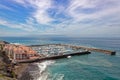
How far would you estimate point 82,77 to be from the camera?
34094 millimetres

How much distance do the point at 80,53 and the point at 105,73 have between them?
35.0m

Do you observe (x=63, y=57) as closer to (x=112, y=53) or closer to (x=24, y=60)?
(x=24, y=60)

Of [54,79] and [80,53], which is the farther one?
[80,53]

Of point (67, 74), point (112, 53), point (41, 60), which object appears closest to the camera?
point (67, 74)

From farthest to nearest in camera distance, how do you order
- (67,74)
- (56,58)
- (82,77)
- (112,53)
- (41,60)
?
(112,53) → (56,58) → (41,60) → (67,74) → (82,77)

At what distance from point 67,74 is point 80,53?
37017 mm

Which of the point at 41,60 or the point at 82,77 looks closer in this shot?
the point at 82,77

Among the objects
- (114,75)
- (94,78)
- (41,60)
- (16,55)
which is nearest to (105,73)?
(114,75)

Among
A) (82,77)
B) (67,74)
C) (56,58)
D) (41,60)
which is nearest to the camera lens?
(82,77)

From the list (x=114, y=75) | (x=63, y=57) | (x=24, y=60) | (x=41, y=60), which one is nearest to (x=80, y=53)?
(x=63, y=57)

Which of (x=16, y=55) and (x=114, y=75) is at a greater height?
(x=16, y=55)

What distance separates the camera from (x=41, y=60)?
55.6 meters

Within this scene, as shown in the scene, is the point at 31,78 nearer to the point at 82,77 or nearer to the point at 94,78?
the point at 82,77

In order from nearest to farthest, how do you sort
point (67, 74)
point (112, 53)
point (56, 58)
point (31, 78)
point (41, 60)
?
point (31, 78), point (67, 74), point (41, 60), point (56, 58), point (112, 53)
